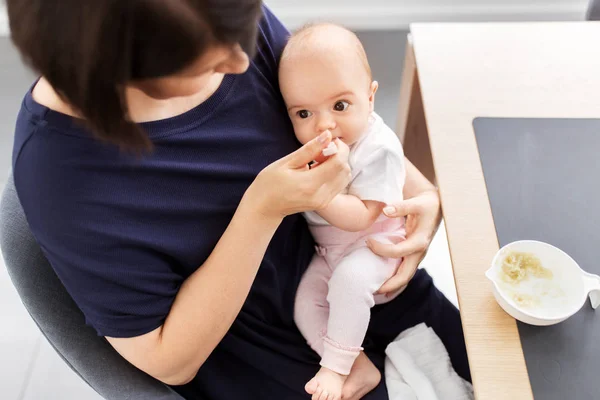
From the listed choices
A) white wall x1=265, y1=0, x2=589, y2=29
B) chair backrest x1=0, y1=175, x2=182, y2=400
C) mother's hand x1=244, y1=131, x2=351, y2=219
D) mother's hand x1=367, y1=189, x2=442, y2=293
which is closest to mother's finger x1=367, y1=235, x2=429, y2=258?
mother's hand x1=367, y1=189, x2=442, y2=293

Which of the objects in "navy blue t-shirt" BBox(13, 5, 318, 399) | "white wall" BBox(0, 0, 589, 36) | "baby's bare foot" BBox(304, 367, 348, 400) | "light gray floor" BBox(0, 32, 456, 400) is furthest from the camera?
"white wall" BBox(0, 0, 589, 36)

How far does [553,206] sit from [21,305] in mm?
1484

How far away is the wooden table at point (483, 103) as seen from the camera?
69cm

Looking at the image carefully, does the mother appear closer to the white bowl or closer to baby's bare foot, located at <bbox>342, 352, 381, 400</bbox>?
baby's bare foot, located at <bbox>342, 352, 381, 400</bbox>

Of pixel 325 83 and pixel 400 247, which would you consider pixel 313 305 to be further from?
pixel 325 83

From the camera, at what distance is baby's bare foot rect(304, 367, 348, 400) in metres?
0.83

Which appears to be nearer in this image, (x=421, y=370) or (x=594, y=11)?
(x=421, y=370)

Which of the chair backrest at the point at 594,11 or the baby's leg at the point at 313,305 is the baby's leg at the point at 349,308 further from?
the chair backrest at the point at 594,11

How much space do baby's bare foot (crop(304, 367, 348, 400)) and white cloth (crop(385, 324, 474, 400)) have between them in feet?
0.30

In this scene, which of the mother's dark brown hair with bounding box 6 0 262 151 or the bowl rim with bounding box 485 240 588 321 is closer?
the mother's dark brown hair with bounding box 6 0 262 151

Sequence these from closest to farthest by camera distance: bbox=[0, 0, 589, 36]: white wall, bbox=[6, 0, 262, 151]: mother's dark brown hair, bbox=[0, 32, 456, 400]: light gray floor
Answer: bbox=[6, 0, 262, 151]: mother's dark brown hair → bbox=[0, 32, 456, 400]: light gray floor → bbox=[0, 0, 589, 36]: white wall

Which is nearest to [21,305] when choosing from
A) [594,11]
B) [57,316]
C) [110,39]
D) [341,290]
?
[57,316]

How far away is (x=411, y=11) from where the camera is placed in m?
1.58

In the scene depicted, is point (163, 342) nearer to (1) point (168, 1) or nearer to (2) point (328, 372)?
(2) point (328, 372)
